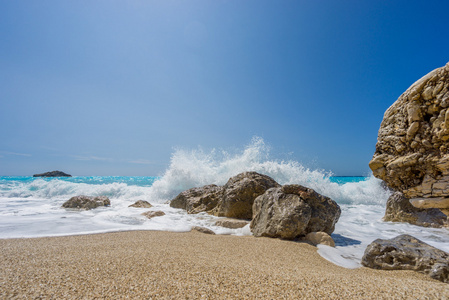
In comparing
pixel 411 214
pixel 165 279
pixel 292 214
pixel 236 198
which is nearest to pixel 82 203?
pixel 236 198

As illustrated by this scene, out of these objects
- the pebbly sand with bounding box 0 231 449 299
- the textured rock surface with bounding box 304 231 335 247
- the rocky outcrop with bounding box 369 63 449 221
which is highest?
the rocky outcrop with bounding box 369 63 449 221

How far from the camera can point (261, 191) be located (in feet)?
22.1

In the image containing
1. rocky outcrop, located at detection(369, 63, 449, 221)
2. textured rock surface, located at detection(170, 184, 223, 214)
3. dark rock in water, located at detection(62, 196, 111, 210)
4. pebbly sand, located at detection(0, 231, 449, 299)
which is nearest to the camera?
pebbly sand, located at detection(0, 231, 449, 299)

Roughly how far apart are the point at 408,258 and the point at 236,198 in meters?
4.19

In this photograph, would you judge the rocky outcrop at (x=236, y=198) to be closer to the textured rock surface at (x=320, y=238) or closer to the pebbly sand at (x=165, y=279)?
the textured rock surface at (x=320, y=238)

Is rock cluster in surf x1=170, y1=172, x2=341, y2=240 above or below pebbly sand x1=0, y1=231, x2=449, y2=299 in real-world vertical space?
above

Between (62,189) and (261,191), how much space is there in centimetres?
1524

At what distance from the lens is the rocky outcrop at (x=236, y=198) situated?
6543 millimetres

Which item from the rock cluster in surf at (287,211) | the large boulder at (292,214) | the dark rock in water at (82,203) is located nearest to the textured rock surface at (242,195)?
the rock cluster in surf at (287,211)

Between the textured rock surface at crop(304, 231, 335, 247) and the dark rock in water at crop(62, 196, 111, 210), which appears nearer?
the textured rock surface at crop(304, 231, 335, 247)

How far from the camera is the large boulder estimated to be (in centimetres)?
441

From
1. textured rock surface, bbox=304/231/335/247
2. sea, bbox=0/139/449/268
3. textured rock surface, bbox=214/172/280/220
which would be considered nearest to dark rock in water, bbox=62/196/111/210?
sea, bbox=0/139/449/268

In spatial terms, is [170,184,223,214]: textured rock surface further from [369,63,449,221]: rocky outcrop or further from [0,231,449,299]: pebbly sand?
[369,63,449,221]: rocky outcrop

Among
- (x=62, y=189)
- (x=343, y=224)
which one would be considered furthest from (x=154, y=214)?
(x=62, y=189)
